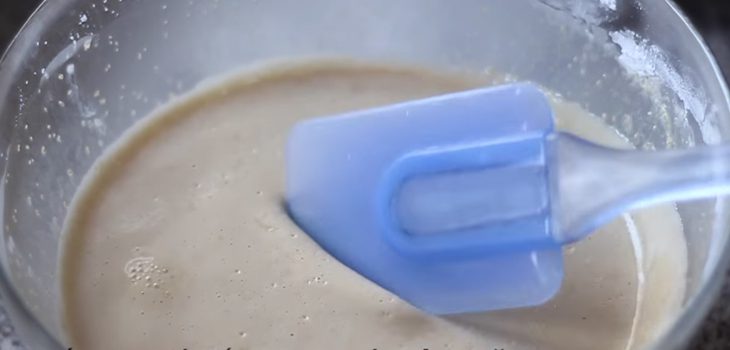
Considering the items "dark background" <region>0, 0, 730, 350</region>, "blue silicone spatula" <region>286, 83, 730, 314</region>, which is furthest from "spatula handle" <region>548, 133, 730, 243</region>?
"dark background" <region>0, 0, 730, 350</region>

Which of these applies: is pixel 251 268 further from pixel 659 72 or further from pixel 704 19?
pixel 704 19

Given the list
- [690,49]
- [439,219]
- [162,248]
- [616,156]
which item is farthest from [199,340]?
[690,49]

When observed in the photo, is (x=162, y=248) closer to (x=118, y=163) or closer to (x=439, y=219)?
(x=118, y=163)

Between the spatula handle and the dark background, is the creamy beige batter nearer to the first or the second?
the spatula handle

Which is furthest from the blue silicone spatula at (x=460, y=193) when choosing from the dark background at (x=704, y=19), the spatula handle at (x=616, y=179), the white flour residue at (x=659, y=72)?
the dark background at (x=704, y=19)

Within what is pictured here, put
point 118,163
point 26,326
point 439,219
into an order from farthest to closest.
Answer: point 118,163
point 439,219
point 26,326
